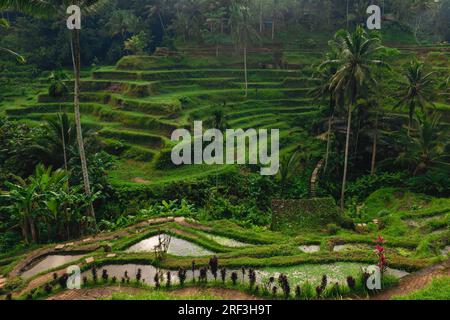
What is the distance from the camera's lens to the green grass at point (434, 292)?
893 cm

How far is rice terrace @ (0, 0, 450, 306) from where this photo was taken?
12117mm

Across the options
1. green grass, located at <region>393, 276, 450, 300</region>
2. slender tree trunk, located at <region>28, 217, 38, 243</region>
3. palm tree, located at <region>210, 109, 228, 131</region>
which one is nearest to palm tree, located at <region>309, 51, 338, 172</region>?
palm tree, located at <region>210, 109, 228, 131</region>

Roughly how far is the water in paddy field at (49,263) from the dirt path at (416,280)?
10.0 meters

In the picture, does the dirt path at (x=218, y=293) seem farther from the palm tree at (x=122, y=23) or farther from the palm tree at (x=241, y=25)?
the palm tree at (x=122, y=23)

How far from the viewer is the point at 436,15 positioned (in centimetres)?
6191

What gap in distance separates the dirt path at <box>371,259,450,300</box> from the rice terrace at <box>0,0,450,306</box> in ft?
0.18

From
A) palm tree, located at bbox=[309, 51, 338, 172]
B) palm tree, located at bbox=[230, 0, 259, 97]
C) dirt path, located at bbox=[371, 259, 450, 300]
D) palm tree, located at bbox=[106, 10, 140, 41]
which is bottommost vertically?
dirt path, located at bbox=[371, 259, 450, 300]

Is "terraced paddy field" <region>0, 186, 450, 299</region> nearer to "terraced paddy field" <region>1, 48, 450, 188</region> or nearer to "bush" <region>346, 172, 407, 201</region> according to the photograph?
"terraced paddy field" <region>1, 48, 450, 188</region>

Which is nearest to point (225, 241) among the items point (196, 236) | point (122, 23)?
point (196, 236)

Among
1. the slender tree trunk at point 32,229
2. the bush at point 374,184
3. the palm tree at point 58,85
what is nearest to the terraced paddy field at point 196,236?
the palm tree at point 58,85

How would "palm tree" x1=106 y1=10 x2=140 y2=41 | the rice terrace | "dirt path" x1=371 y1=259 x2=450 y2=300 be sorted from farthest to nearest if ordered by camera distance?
"palm tree" x1=106 y1=10 x2=140 y2=41
the rice terrace
"dirt path" x1=371 y1=259 x2=450 y2=300
